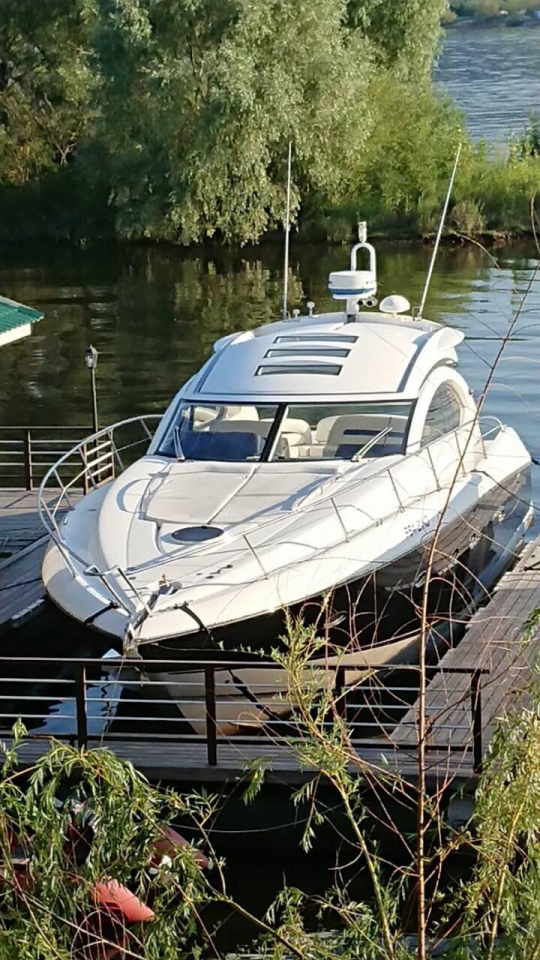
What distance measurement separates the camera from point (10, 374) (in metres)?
28.0

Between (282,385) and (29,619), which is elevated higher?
(282,385)

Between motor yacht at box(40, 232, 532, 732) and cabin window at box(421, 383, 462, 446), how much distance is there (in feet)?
0.07

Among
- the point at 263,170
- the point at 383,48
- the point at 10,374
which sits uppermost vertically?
the point at 383,48

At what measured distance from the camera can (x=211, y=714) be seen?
8992mm

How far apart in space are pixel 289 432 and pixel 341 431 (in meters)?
0.44

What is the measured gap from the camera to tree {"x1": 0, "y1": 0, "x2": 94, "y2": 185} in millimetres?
40781

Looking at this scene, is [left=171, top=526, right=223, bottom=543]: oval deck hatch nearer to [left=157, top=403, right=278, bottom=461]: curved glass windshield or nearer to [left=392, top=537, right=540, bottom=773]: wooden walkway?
[left=157, top=403, right=278, bottom=461]: curved glass windshield

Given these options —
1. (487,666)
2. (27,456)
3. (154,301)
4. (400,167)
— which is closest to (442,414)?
(487,666)

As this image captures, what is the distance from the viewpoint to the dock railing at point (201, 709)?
890cm

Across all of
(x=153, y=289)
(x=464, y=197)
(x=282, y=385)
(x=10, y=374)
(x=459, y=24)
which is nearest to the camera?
(x=282, y=385)

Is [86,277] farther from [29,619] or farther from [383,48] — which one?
[29,619]

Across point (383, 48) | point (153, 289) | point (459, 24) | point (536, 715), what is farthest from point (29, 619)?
point (459, 24)

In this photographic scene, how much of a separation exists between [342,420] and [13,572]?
3644mm

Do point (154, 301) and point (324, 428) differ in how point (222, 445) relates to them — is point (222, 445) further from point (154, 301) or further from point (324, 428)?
point (154, 301)
